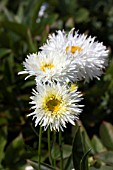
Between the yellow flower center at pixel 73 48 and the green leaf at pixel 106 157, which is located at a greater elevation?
the yellow flower center at pixel 73 48

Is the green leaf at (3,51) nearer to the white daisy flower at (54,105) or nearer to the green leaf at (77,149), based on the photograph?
the green leaf at (77,149)

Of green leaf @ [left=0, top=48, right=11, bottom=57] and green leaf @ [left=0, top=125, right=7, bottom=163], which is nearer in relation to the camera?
green leaf @ [left=0, top=125, right=7, bottom=163]

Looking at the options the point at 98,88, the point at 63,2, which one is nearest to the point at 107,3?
the point at 63,2

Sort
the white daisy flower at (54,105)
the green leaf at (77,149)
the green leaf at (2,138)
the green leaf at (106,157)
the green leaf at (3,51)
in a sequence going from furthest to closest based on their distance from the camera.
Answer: the green leaf at (3,51)
the green leaf at (2,138)
the green leaf at (106,157)
the green leaf at (77,149)
the white daisy flower at (54,105)

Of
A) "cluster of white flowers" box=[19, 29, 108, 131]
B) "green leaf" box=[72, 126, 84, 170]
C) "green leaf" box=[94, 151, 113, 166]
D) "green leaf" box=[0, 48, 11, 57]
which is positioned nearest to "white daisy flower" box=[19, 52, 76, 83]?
"cluster of white flowers" box=[19, 29, 108, 131]

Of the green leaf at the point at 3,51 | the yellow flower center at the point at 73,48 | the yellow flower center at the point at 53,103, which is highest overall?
the green leaf at the point at 3,51

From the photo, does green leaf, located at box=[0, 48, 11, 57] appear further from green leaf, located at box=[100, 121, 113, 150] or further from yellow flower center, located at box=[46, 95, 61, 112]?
yellow flower center, located at box=[46, 95, 61, 112]

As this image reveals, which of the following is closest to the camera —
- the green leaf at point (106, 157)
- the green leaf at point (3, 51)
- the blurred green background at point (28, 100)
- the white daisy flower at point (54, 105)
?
the white daisy flower at point (54, 105)

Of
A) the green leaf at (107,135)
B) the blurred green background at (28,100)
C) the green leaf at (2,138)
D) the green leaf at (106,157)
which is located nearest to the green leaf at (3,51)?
the blurred green background at (28,100)
